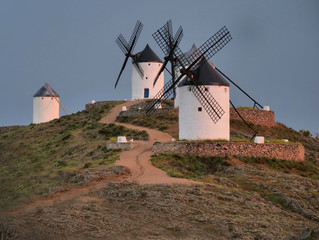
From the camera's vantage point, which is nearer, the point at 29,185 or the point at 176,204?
the point at 176,204

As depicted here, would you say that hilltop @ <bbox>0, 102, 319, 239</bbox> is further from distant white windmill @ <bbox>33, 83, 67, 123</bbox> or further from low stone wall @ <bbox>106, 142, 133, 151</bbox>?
distant white windmill @ <bbox>33, 83, 67, 123</bbox>

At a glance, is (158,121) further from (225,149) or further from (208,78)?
(225,149)

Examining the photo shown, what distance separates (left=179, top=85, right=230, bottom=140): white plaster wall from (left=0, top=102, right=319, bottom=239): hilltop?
8.51 ft

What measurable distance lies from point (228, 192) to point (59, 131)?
26541mm

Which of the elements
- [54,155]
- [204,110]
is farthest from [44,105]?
[204,110]

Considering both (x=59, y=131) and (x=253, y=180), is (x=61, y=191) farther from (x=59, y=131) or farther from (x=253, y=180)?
(x=59, y=131)

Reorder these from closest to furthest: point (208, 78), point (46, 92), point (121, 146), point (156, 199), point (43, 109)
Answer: point (156, 199), point (208, 78), point (121, 146), point (43, 109), point (46, 92)

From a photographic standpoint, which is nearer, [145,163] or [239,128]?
[145,163]

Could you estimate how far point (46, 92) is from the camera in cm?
6134

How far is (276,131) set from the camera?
1822 inches

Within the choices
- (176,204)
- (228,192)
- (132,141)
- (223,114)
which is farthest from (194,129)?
(176,204)

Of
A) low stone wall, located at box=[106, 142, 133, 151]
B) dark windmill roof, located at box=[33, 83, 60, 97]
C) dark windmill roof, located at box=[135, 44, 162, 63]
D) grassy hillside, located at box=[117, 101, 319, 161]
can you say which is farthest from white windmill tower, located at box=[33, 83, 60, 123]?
low stone wall, located at box=[106, 142, 133, 151]

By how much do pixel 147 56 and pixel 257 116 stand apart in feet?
43.3

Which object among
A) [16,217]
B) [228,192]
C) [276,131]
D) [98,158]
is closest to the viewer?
[16,217]
